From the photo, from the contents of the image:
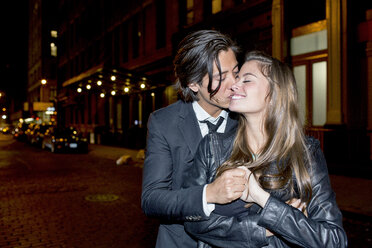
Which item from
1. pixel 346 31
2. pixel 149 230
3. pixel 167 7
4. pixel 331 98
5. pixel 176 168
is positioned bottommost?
pixel 149 230

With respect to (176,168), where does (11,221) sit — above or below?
below

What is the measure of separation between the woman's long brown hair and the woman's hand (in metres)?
0.09

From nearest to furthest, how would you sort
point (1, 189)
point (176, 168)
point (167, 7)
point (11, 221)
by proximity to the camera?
point (176, 168) → point (11, 221) → point (1, 189) → point (167, 7)

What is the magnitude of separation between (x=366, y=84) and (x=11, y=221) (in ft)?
37.7

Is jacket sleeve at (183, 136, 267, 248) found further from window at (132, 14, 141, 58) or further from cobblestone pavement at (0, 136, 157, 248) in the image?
window at (132, 14, 141, 58)

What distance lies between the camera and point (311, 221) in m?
1.80

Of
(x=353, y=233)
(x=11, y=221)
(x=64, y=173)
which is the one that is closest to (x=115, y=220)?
(x=11, y=221)

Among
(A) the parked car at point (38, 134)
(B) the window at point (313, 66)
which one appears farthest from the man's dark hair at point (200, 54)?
(A) the parked car at point (38, 134)

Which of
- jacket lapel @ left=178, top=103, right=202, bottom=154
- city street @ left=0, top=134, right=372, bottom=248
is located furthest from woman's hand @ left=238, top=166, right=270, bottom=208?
city street @ left=0, top=134, right=372, bottom=248

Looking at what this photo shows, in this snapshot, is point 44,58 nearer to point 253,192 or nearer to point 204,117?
point 204,117

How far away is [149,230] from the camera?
21.1ft

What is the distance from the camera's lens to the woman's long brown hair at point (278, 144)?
1.96m

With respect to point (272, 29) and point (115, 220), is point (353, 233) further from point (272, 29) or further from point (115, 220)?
point (272, 29)

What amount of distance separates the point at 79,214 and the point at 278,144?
6.42m
